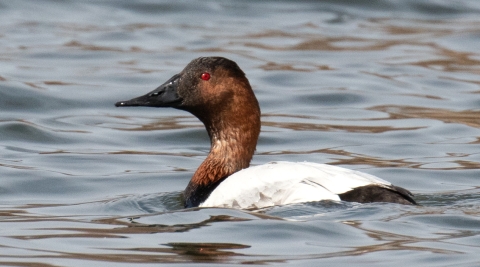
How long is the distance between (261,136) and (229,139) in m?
2.89

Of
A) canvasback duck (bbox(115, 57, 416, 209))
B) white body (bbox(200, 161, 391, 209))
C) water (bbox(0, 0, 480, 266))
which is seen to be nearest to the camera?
water (bbox(0, 0, 480, 266))

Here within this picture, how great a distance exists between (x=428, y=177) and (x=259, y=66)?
567 centimetres

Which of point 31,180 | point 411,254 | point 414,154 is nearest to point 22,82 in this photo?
point 31,180

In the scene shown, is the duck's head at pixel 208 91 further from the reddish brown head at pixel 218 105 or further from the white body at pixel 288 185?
the white body at pixel 288 185

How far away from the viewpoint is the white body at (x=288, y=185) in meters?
5.82

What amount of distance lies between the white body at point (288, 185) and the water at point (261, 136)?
0.08 m

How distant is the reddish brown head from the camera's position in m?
6.66

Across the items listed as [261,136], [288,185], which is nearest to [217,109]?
[288,185]

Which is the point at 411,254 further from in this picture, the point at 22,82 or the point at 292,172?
the point at 22,82

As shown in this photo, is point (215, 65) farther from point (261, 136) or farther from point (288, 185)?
point (261, 136)

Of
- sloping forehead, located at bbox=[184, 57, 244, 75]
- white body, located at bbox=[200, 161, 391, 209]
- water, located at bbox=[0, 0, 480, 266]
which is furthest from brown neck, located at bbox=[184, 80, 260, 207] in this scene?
white body, located at bbox=[200, 161, 391, 209]

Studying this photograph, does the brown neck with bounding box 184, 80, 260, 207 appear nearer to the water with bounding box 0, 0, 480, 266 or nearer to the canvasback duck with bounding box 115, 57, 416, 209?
the canvasback duck with bounding box 115, 57, 416, 209

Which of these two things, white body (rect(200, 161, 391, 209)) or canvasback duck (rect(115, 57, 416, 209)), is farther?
canvasback duck (rect(115, 57, 416, 209))

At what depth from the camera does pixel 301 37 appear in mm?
15258
